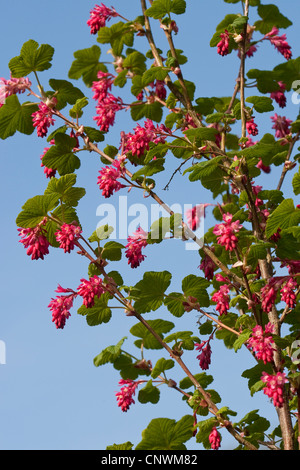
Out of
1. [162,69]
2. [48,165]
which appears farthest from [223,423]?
[162,69]

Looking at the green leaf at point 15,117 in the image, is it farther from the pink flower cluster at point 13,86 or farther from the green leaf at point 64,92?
the green leaf at point 64,92

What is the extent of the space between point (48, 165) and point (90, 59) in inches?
56.6

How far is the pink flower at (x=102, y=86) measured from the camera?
216 inches

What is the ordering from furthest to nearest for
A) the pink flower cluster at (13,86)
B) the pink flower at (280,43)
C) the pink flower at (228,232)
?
the pink flower at (280,43)
the pink flower cluster at (13,86)
the pink flower at (228,232)

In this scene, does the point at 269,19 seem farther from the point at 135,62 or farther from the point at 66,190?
the point at 66,190

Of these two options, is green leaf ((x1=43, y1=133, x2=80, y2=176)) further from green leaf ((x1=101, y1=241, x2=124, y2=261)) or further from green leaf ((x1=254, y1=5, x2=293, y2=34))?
green leaf ((x1=254, y1=5, x2=293, y2=34))

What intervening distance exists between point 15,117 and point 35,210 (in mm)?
1142

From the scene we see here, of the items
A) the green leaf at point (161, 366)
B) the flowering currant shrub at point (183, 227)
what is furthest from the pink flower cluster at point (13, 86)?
the green leaf at point (161, 366)

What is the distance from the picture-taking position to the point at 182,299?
4684 mm

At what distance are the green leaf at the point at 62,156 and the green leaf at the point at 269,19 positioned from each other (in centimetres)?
220

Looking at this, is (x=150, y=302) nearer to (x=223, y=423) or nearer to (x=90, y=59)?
(x=223, y=423)

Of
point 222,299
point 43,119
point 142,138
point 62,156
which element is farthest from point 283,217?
point 43,119

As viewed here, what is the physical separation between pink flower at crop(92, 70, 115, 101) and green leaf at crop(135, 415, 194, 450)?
296 centimetres

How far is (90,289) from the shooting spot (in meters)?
4.25
